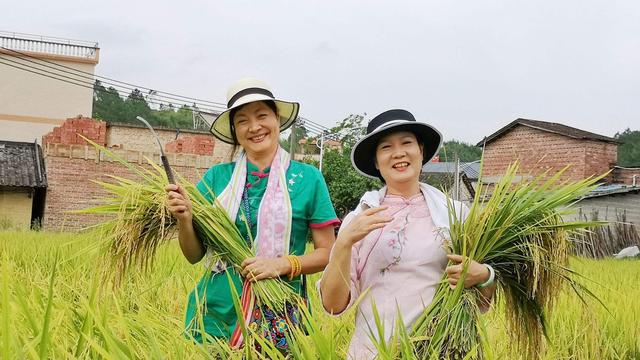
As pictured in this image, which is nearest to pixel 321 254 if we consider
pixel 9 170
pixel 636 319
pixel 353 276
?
pixel 353 276

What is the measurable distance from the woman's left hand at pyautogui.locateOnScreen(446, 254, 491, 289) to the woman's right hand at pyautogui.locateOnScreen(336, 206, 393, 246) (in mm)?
186

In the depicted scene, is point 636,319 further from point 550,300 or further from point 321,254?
point 321,254

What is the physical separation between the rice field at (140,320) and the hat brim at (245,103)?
1.62 ft

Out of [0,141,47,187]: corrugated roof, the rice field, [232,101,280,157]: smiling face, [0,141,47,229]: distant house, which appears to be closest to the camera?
the rice field

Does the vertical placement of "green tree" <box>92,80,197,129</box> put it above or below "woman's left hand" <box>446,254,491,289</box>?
above

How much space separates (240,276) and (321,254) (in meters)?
0.23

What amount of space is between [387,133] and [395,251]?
30cm

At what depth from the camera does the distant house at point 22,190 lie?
16.4 metres

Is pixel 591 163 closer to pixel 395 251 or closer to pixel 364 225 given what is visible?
pixel 395 251

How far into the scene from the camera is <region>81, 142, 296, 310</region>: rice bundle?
1.90 m

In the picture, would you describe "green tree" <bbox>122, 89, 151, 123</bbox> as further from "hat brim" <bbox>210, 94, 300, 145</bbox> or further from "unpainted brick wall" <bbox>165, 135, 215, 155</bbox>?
"hat brim" <bbox>210, 94, 300, 145</bbox>

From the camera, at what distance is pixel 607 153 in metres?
17.2

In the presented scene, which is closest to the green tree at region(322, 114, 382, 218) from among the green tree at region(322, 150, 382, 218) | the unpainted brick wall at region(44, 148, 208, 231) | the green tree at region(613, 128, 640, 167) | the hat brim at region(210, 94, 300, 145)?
the green tree at region(322, 150, 382, 218)

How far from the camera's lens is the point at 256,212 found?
1976 mm
